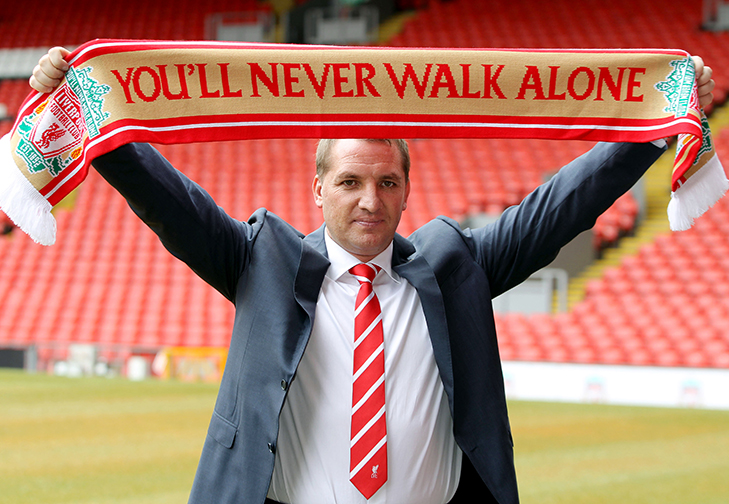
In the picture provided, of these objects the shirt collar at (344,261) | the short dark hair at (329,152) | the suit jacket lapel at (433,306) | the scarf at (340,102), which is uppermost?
the scarf at (340,102)

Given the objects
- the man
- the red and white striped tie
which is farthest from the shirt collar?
the red and white striped tie

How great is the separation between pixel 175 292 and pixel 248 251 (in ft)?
31.6

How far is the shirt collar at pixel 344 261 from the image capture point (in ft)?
5.90

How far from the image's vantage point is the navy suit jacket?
158 centimetres

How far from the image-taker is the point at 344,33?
15094 millimetres

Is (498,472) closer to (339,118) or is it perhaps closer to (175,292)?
(339,118)

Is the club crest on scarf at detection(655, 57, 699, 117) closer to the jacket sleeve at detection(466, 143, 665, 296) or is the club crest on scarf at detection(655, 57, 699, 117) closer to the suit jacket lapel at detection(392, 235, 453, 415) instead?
the jacket sleeve at detection(466, 143, 665, 296)

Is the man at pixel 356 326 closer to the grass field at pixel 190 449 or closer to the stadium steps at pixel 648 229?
the grass field at pixel 190 449

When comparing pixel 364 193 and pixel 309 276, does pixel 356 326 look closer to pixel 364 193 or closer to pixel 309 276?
pixel 309 276

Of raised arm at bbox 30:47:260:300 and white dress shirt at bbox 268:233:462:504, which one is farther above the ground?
raised arm at bbox 30:47:260:300

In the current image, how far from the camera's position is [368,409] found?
1.66 metres

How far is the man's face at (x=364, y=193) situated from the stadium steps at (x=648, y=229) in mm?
8398

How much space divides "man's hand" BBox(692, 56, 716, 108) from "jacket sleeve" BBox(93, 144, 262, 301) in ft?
3.61

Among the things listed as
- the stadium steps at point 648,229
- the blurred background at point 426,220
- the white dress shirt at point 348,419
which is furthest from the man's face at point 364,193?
the stadium steps at point 648,229
